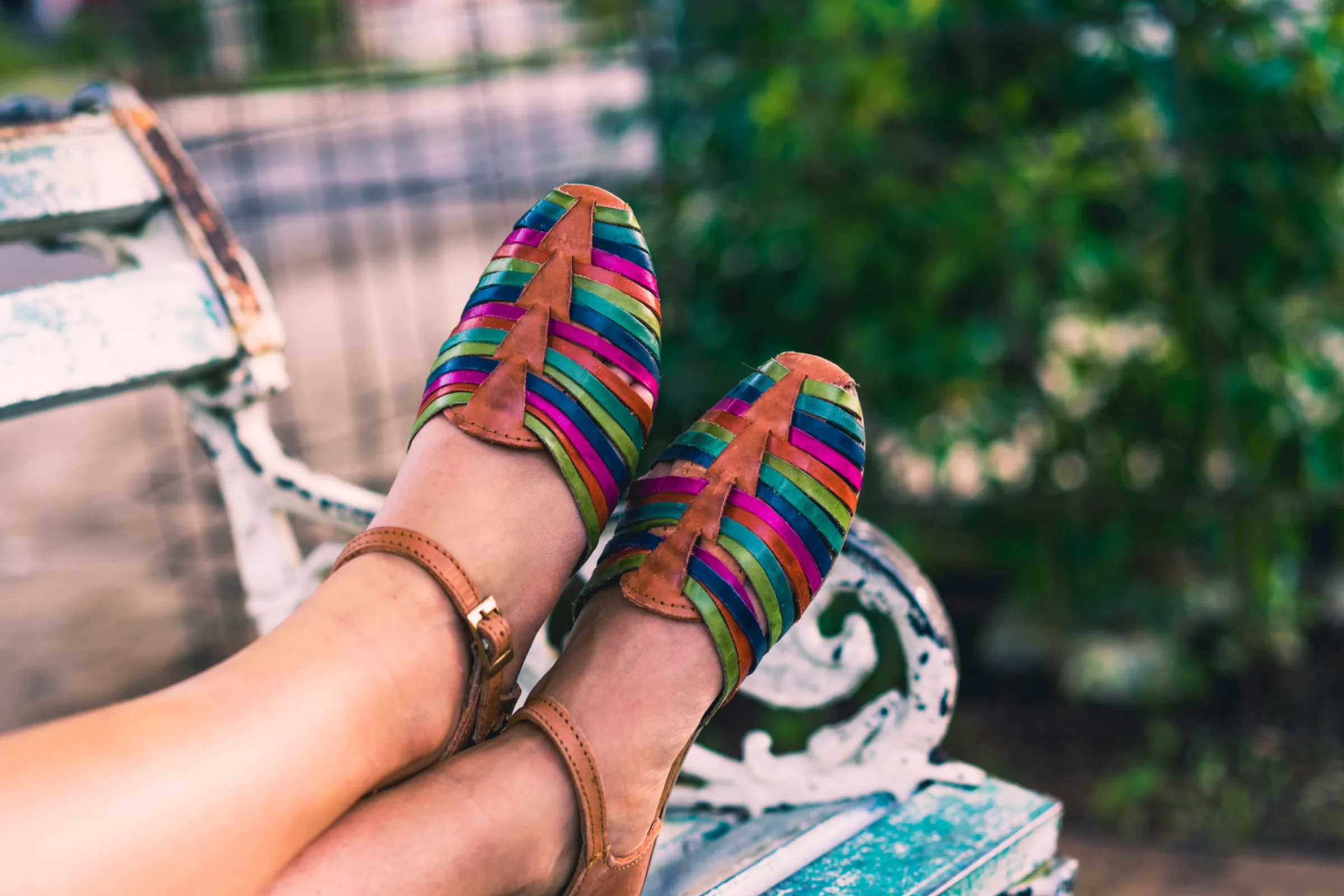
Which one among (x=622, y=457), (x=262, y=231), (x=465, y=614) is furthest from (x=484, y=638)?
(x=262, y=231)

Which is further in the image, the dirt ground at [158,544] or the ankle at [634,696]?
the dirt ground at [158,544]

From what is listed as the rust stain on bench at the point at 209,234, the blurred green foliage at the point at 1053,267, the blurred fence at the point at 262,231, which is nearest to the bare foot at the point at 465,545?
the rust stain on bench at the point at 209,234

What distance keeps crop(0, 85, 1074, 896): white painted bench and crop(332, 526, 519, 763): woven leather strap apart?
0.17 m

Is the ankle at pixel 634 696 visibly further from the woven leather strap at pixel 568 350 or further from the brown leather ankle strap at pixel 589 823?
the woven leather strap at pixel 568 350

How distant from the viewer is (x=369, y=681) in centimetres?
88

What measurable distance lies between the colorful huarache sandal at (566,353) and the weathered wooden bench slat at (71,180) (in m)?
0.37

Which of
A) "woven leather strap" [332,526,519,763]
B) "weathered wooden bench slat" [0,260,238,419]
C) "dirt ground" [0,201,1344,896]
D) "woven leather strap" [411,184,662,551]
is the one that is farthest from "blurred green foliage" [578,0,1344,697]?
"woven leather strap" [332,526,519,763]

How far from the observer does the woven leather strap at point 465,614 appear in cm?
96

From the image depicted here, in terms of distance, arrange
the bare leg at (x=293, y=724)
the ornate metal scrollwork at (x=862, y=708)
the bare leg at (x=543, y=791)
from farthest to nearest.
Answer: the ornate metal scrollwork at (x=862, y=708), the bare leg at (x=543, y=791), the bare leg at (x=293, y=724)

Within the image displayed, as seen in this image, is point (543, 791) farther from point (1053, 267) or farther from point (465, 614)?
point (1053, 267)

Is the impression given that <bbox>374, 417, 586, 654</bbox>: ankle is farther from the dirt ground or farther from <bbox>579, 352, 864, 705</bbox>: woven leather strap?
the dirt ground

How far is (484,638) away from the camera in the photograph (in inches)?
37.6

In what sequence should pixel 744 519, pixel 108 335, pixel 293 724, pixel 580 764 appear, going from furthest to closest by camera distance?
1. pixel 108 335
2. pixel 744 519
3. pixel 580 764
4. pixel 293 724

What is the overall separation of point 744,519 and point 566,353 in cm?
23
